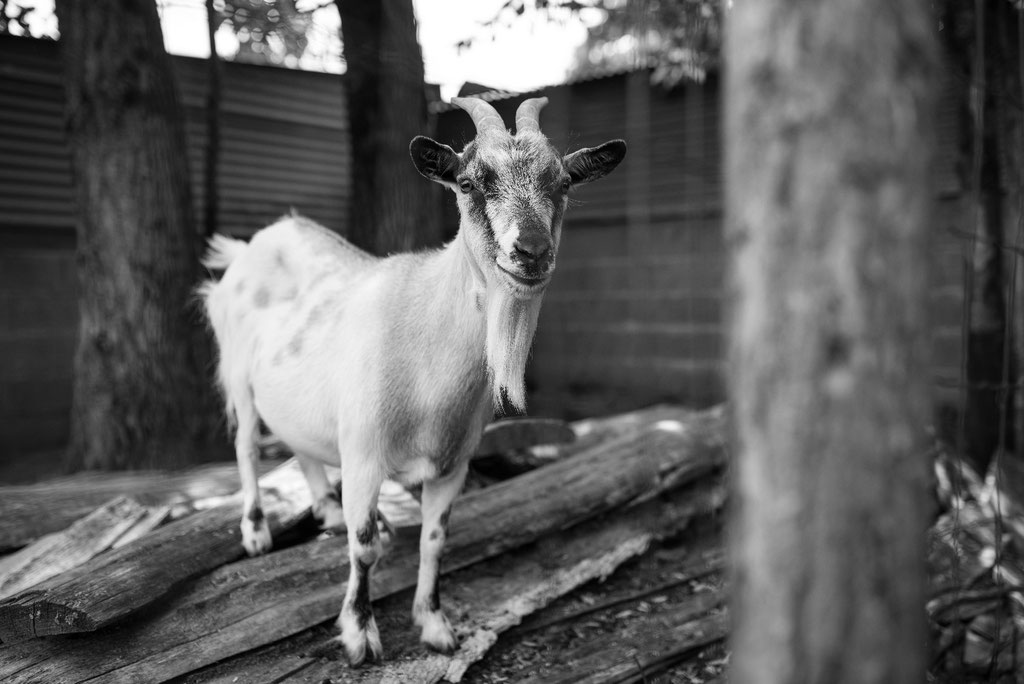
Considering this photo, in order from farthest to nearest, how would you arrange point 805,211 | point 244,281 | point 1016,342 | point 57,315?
point 57,315
point 1016,342
point 244,281
point 805,211

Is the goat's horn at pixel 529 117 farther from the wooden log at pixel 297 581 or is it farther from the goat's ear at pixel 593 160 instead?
the wooden log at pixel 297 581

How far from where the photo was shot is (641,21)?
4.52 m

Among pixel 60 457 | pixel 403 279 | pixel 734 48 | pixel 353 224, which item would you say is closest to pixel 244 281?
pixel 403 279

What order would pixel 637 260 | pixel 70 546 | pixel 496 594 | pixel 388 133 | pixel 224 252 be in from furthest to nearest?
pixel 637 260
pixel 388 133
pixel 224 252
pixel 496 594
pixel 70 546

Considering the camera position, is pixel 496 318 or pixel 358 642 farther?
pixel 358 642

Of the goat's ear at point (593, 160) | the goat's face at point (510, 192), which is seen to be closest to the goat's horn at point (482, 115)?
the goat's face at point (510, 192)

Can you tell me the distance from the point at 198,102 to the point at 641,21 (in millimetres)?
5649

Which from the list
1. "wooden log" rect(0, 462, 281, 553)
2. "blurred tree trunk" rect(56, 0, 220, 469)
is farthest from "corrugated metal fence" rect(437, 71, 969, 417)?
"wooden log" rect(0, 462, 281, 553)

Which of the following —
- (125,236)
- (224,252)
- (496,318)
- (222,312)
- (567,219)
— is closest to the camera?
(496,318)

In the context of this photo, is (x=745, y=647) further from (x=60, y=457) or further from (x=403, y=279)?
(x=60, y=457)

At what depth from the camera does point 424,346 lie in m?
3.30

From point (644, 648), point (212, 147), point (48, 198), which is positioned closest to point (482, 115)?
point (644, 648)

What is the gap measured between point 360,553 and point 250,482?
36.6 inches

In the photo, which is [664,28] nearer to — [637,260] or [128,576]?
[637,260]
